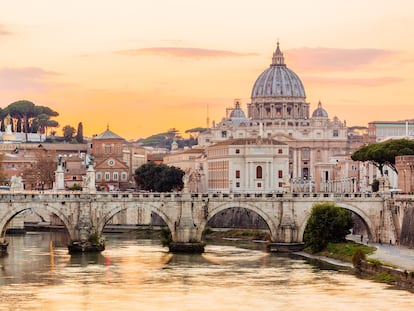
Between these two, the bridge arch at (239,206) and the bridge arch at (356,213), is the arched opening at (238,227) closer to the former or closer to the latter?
the bridge arch at (239,206)

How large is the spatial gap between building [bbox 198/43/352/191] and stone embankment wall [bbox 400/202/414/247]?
75938mm

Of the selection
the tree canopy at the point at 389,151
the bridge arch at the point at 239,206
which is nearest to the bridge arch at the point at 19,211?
the bridge arch at the point at 239,206

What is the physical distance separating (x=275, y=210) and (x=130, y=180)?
234 feet

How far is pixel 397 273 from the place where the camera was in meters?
59.8

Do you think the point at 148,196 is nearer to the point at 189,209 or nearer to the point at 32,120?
the point at 189,209

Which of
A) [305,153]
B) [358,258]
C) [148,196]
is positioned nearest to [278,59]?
[305,153]

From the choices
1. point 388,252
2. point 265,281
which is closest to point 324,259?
point 388,252

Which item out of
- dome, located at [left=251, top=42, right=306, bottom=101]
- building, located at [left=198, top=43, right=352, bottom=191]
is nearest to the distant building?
building, located at [left=198, top=43, right=352, bottom=191]

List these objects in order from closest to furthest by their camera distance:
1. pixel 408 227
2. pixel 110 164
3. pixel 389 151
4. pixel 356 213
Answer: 1. pixel 408 227
2. pixel 356 213
3. pixel 389 151
4. pixel 110 164

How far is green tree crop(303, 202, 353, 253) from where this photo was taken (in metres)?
74.1

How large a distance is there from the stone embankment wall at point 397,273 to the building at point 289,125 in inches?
3384

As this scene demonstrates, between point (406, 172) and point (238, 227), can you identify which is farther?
point (238, 227)

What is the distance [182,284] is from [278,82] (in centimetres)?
12692

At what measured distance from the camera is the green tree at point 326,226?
2918 inches
